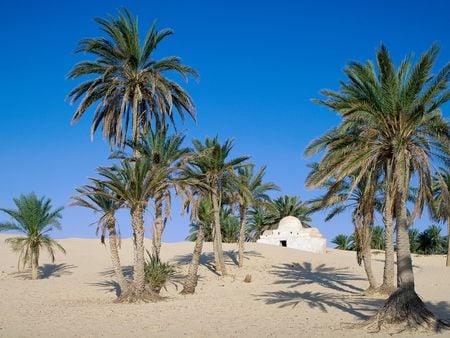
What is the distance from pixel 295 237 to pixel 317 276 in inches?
626

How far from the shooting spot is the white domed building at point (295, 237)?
45.0 metres

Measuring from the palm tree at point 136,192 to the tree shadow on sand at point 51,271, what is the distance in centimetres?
1226

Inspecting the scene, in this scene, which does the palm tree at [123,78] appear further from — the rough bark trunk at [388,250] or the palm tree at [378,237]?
the palm tree at [378,237]

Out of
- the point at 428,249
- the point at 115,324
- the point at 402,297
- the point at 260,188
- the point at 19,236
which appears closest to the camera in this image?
the point at 402,297

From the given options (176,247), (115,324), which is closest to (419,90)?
(115,324)

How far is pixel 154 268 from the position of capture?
72.2 feet

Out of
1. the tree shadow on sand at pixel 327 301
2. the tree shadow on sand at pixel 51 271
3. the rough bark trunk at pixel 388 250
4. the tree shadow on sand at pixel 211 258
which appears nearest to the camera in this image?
the tree shadow on sand at pixel 327 301

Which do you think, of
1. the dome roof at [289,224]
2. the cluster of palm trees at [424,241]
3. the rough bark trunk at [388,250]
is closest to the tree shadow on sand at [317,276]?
the rough bark trunk at [388,250]

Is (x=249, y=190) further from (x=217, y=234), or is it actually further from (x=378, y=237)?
(x=378, y=237)

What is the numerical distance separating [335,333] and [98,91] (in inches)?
647

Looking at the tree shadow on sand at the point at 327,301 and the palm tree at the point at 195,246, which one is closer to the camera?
the tree shadow on sand at the point at 327,301

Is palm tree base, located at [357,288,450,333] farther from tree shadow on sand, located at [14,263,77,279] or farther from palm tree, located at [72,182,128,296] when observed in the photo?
tree shadow on sand, located at [14,263,77,279]

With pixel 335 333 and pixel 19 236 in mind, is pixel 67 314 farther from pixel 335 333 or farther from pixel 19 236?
pixel 19 236


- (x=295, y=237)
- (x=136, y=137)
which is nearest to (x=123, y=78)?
(x=136, y=137)
